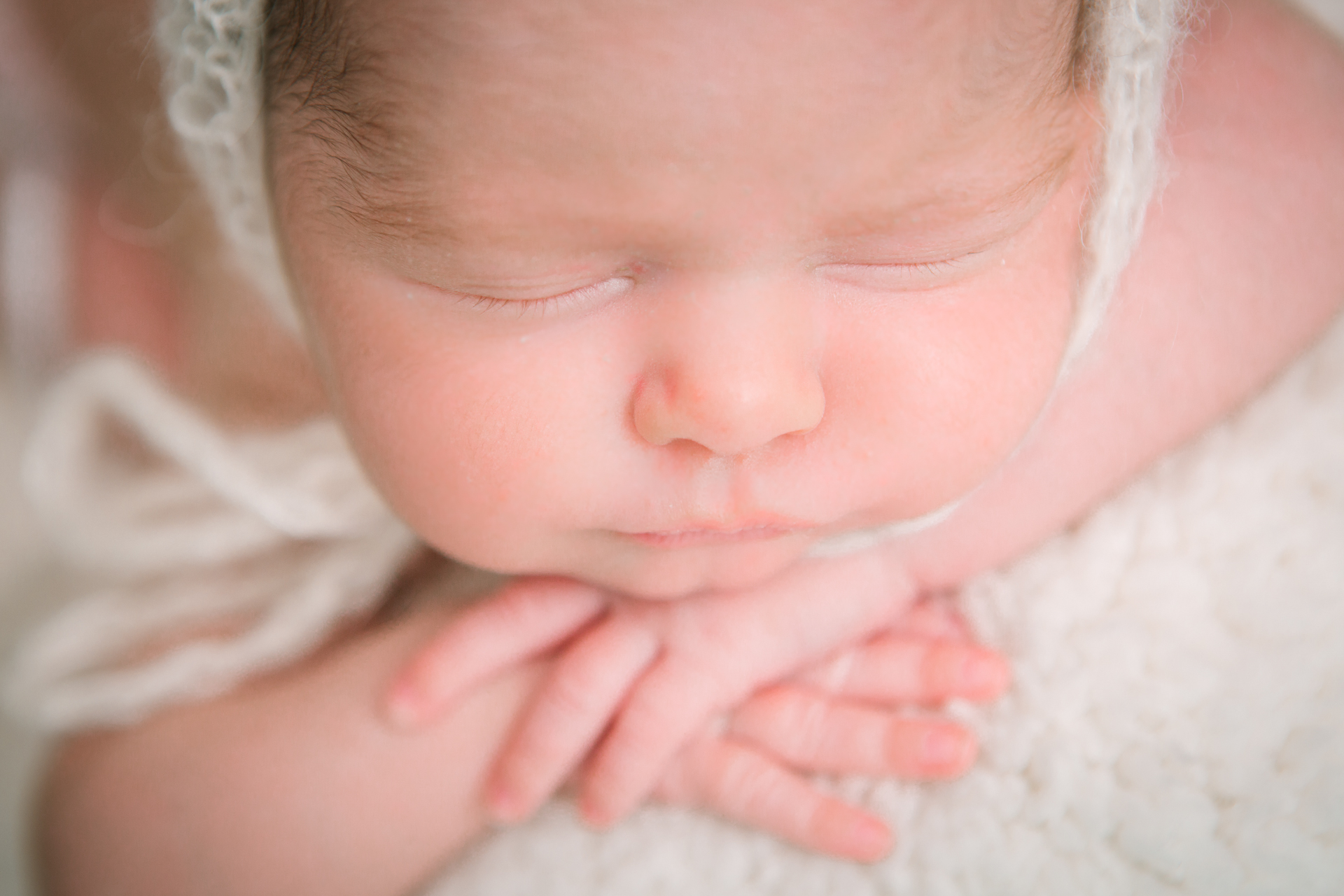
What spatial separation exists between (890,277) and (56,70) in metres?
1.27

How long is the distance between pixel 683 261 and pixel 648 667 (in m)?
0.34

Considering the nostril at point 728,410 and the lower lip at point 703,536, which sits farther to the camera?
the lower lip at point 703,536

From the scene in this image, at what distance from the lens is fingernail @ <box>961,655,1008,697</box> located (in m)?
0.73

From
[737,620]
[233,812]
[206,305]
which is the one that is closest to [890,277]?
[737,620]

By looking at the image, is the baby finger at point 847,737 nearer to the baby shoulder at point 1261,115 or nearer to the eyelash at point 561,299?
the eyelash at point 561,299

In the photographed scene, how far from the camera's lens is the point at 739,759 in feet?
2.43

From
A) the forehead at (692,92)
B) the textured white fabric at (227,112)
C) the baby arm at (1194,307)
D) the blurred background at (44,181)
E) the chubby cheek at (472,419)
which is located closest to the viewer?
the forehead at (692,92)

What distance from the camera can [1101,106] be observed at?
2.14 feet

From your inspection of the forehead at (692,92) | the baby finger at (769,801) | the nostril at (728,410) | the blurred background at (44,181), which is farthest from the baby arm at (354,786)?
the blurred background at (44,181)

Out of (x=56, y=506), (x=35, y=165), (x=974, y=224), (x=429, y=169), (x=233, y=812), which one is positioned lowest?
(x=233, y=812)

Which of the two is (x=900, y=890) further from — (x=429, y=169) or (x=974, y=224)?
(x=429, y=169)

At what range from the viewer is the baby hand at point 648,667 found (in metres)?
0.74

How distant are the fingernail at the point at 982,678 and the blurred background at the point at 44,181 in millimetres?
1091

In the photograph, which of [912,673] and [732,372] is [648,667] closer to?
[912,673]
